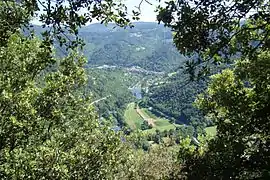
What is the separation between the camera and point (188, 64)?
21.5ft

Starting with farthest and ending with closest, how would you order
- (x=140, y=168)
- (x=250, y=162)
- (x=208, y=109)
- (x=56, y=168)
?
(x=140, y=168), (x=208, y=109), (x=250, y=162), (x=56, y=168)

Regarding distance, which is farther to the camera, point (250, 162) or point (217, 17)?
point (250, 162)

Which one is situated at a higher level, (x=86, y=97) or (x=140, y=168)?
(x=86, y=97)

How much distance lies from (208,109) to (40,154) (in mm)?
9114

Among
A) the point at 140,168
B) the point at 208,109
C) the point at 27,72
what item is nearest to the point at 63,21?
the point at 27,72

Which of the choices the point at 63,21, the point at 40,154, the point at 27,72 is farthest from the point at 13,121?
the point at 63,21

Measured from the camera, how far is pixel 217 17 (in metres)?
6.61

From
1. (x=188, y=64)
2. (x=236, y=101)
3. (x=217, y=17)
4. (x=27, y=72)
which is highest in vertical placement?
(x=217, y=17)

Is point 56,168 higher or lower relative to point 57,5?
lower

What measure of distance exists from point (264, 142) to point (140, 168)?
9.07m

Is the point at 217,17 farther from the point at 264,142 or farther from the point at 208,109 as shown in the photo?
the point at 208,109

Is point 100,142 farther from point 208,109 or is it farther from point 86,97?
point 208,109

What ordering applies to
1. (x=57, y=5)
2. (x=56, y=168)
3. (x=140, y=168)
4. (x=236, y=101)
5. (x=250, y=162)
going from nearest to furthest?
(x=57, y=5) → (x=56, y=168) → (x=250, y=162) → (x=236, y=101) → (x=140, y=168)

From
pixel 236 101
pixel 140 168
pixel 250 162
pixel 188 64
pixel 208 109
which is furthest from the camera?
pixel 140 168
